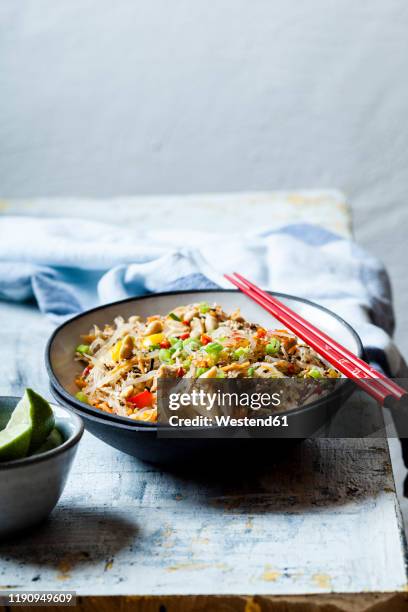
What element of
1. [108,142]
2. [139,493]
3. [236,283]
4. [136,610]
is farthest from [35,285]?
[108,142]

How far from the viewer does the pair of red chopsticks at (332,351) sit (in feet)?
3.11

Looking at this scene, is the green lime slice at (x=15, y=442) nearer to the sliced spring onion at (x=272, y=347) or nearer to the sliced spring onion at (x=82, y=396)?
the sliced spring onion at (x=82, y=396)

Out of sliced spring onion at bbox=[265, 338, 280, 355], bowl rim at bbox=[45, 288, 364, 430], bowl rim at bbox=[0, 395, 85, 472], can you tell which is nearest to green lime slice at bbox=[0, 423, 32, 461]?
bowl rim at bbox=[0, 395, 85, 472]

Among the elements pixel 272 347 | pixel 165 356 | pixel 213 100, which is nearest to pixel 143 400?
pixel 165 356

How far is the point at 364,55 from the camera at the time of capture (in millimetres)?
3088

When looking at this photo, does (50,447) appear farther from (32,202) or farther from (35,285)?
(32,202)

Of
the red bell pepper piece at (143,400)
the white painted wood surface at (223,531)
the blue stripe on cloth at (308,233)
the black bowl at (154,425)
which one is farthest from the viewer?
the blue stripe on cloth at (308,233)

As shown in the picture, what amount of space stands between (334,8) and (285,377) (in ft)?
7.96

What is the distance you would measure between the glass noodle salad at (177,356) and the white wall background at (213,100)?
2047 mm

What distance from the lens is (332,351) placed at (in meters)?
1.07

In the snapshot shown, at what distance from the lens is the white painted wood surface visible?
0.79 metres

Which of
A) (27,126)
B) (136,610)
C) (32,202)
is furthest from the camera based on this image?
(27,126)

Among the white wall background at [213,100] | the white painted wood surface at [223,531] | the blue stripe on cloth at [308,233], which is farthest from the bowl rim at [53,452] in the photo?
the white wall background at [213,100]

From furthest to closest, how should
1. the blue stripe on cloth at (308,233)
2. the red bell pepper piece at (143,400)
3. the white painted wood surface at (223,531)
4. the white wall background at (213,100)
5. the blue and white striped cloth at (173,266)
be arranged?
the white wall background at (213,100) < the blue stripe on cloth at (308,233) < the blue and white striped cloth at (173,266) < the red bell pepper piece at (143,400) < the white painted wood surface at (223,531)
